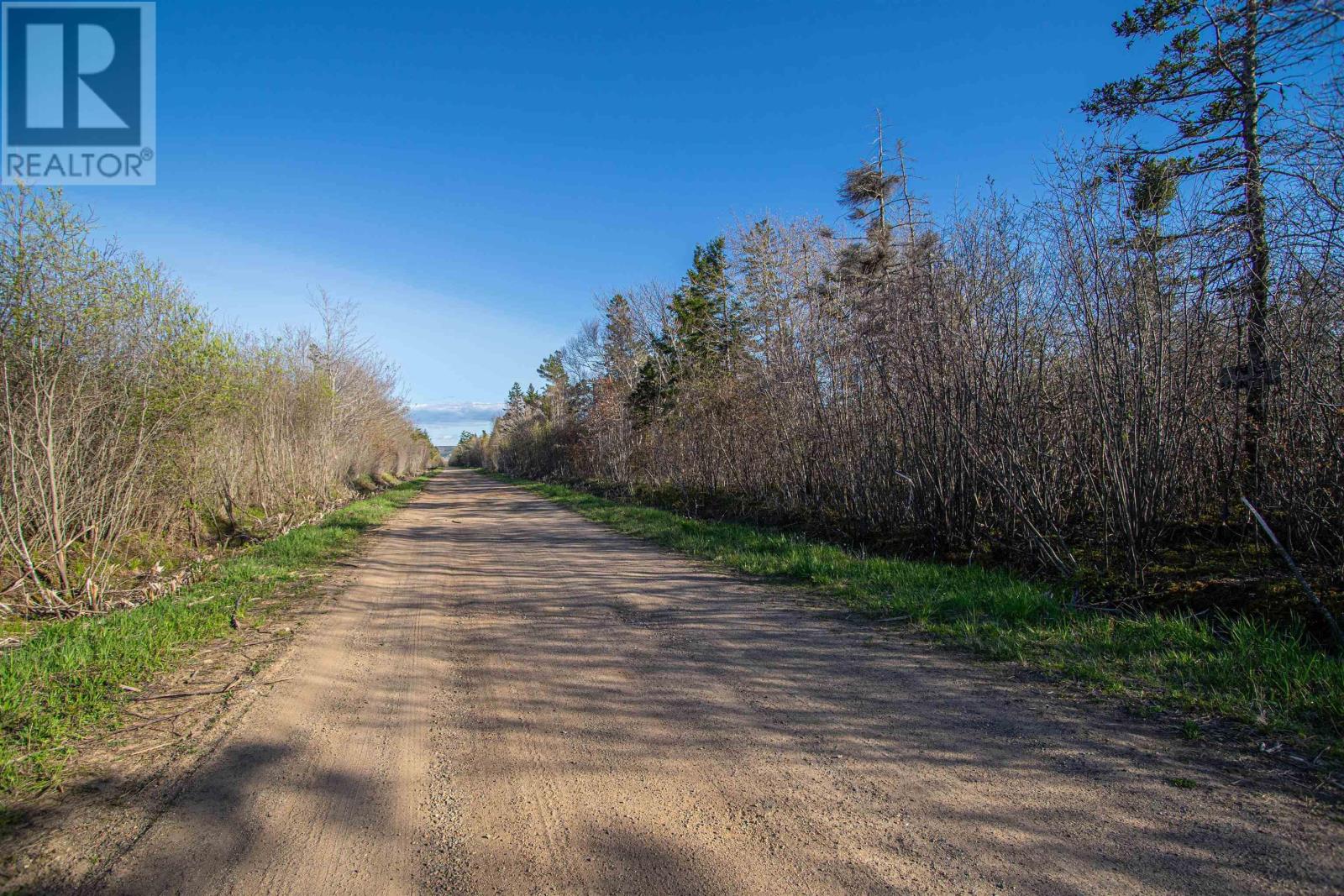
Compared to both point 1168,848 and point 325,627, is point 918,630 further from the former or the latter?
point 325,627

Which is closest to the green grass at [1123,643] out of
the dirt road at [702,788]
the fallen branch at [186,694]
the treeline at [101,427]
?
the dirt road at [702,788]

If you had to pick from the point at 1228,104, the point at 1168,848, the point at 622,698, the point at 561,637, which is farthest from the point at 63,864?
the point at 1228,104

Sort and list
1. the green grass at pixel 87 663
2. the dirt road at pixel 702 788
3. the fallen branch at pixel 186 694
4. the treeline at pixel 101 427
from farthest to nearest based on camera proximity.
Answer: the treeline at pixel 101 427 → the fallen branch at pixel 186 694 → the green grass at pixel 87 663 → the dirt road at pixel 702 788

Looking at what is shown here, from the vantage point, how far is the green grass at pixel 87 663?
333cm

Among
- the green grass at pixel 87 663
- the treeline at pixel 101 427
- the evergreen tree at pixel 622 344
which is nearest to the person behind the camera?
the green grass at pixel 87 663

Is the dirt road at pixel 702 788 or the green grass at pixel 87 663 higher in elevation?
the green grass at pixel 87 663

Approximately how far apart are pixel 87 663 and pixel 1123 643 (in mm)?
7658

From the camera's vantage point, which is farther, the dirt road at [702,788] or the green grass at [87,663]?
the green grass at [87,663]

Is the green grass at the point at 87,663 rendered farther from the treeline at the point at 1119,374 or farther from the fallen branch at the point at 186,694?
the treeline at the point at 1119,374

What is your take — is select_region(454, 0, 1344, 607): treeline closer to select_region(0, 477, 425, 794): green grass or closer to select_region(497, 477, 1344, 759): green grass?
select_region(497, 477, 1344, 759): green grass

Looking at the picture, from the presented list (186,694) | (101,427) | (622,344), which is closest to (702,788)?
(186,694)

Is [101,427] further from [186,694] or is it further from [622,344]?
[622,344]

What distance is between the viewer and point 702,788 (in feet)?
9.57

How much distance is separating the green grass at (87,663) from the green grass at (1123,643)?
5.91 meters
